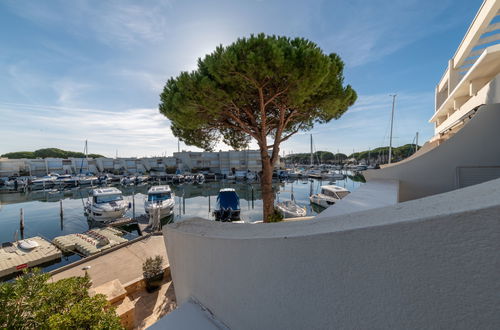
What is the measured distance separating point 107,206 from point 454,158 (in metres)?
19.7

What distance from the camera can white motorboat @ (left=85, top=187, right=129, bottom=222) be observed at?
1478cm

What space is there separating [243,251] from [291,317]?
527mm

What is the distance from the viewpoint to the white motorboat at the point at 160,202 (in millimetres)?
15347

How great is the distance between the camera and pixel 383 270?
33.3 inches

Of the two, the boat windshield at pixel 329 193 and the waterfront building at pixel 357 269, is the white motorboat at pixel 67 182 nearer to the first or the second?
the boat windshield at pixel 329 193

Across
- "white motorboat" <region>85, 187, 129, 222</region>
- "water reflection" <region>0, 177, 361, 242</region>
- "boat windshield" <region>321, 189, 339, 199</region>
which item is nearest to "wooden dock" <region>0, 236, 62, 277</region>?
"water reflection" <region>0, 177, 361, 242</region>

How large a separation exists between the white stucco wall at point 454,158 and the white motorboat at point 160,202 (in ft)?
49.8

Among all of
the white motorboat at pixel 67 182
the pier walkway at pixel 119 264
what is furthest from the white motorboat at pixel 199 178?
the pier walkway at pixel 119 264

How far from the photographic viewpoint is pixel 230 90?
17.3 feet

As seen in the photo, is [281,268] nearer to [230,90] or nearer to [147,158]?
[230,90]

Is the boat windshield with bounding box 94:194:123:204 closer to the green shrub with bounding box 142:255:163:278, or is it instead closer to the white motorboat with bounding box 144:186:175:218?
the white motorboat with bounding box 144:186:175:218

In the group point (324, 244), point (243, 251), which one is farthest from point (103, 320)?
point (324, 244)

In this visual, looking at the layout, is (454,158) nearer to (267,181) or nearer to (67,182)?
(267,181)

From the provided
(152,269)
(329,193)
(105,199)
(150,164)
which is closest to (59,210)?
(105,199)
